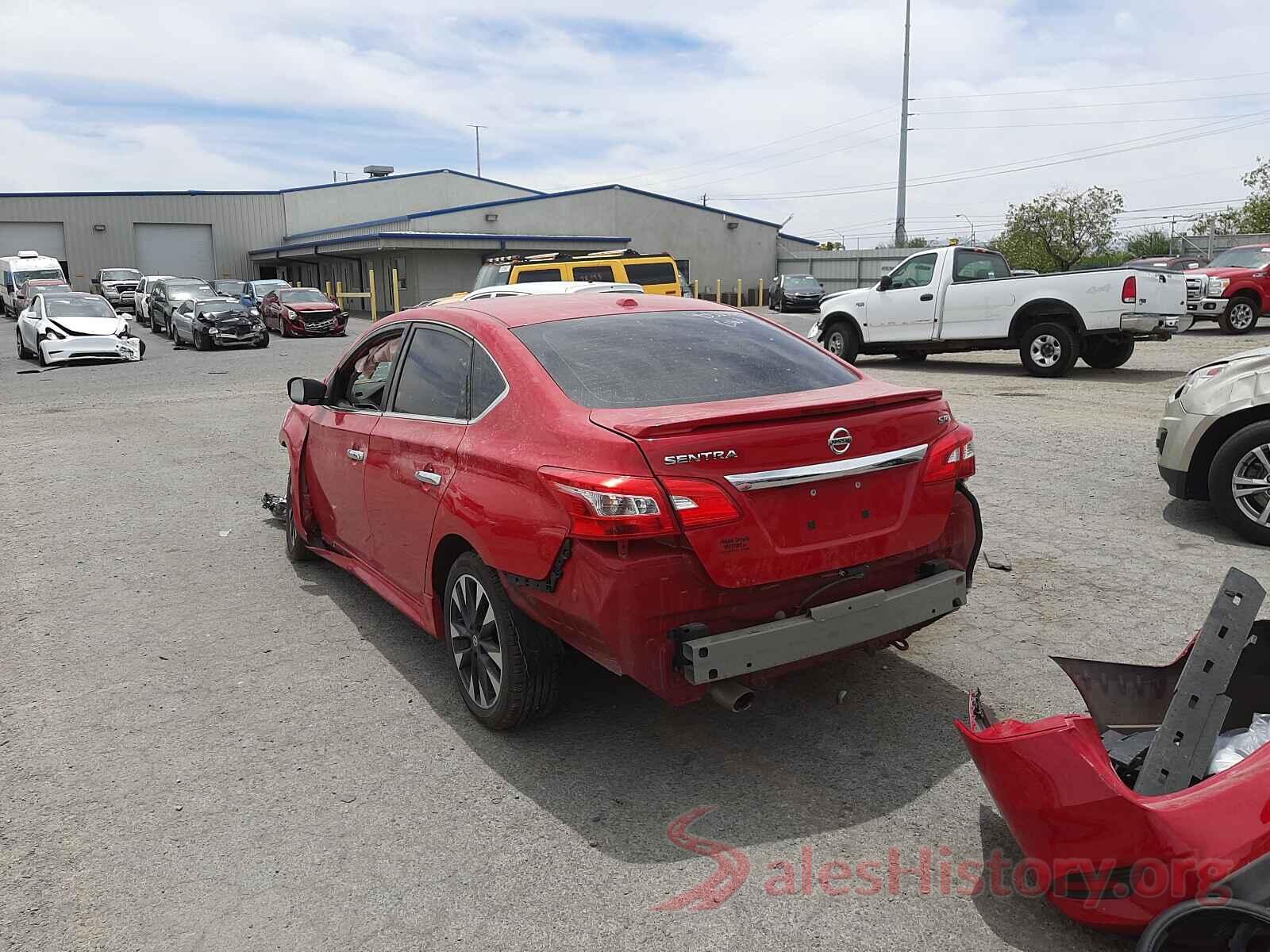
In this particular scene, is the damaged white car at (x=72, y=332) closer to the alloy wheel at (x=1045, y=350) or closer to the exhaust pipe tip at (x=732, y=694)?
the alloy wheel at (x=1045, y=350)

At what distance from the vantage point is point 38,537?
6.98m

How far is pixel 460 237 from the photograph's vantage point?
40.8m

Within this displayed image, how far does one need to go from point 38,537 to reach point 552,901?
5.74 metres

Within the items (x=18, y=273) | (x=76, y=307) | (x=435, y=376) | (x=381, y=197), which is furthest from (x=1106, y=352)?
(x=381, y=197)

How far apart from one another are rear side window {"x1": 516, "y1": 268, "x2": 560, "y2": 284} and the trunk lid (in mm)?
15660

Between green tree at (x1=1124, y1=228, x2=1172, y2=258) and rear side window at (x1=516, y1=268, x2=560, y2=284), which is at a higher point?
green tree at (x1=1124, y1=228, x2=1172, y2=258)

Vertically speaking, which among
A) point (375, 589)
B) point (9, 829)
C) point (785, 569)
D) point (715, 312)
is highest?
point (715, 312)

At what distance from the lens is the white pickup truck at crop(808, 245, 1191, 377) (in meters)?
13.8

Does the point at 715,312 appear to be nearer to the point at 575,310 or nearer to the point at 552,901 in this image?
the point at 575,310

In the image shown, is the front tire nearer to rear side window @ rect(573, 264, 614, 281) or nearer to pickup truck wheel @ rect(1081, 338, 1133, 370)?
pickup truck wheel @ rect(1081, 338, 1133, 370)

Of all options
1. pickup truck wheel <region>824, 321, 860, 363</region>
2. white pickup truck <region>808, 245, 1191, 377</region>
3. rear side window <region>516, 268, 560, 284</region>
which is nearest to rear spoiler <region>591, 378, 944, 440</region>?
white pickup truck <region>808, 245, 1191, 377</region>

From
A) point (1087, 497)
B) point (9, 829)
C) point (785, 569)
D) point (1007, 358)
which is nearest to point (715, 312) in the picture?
point (785, 569)

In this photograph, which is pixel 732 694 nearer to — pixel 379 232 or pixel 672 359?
pixel 672 359

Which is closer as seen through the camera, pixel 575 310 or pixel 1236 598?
pixel 1236 598
